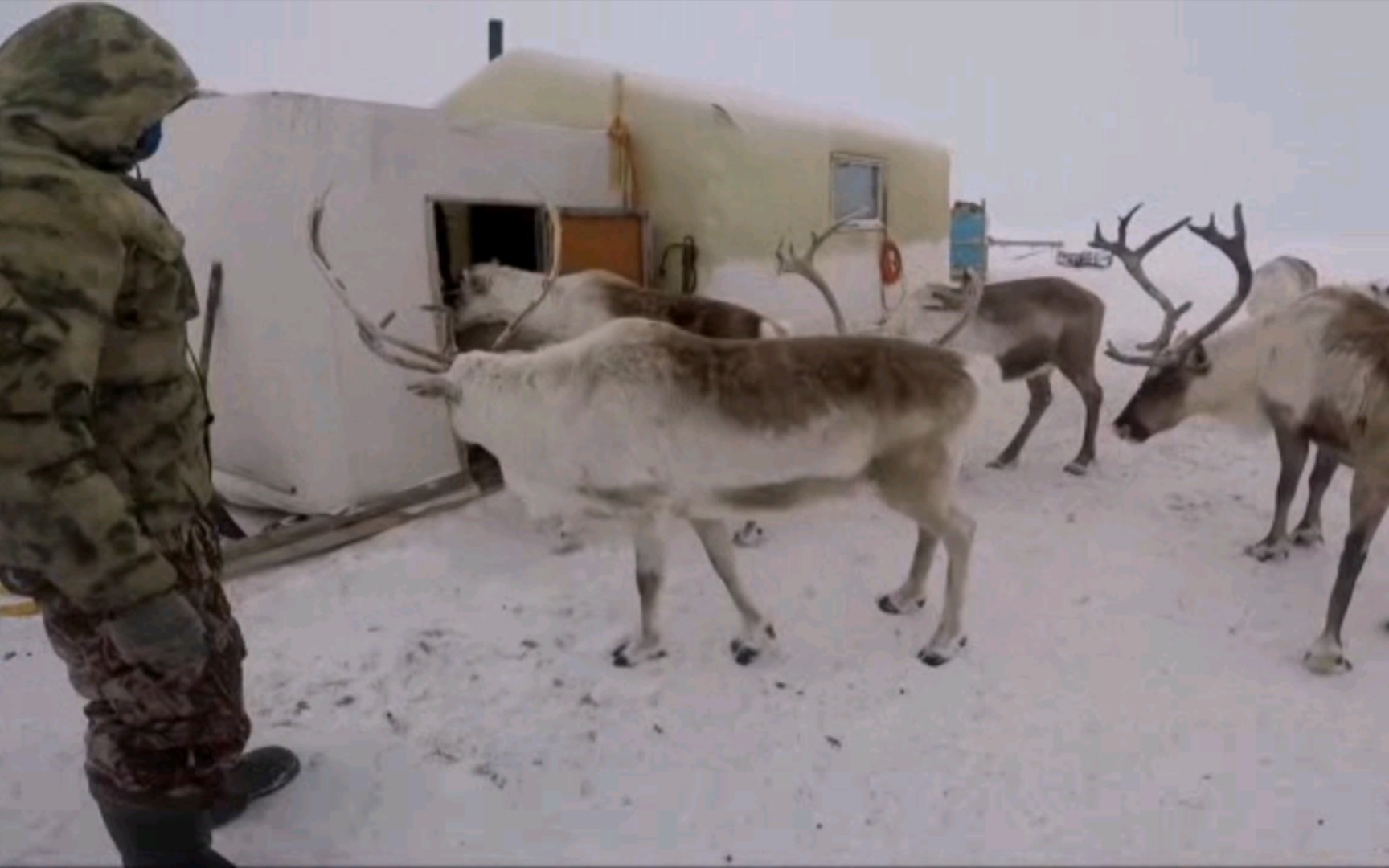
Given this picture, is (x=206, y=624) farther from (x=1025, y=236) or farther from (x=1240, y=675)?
(x=1025, y=236)

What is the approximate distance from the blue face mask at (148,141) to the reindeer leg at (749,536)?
10.8ft

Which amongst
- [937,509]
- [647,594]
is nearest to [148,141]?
[647,594]

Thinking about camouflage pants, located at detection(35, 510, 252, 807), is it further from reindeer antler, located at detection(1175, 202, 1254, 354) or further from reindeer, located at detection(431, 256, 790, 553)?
reindeer antler, located at detection(1175, 202, 1254, 354)

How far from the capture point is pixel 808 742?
3211mm

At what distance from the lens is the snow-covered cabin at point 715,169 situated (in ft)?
21.7

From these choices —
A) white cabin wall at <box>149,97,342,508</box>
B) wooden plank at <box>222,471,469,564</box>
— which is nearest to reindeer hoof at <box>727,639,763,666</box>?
wooden plank at <box>222,471,469,564</box>

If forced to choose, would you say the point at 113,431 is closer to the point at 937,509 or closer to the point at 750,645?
the point at 750,645

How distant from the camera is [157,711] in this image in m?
2.18

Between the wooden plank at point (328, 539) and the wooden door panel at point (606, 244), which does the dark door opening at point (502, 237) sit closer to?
the wooden door panel at point (606, 244)

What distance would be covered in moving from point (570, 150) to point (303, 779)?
4475 mm

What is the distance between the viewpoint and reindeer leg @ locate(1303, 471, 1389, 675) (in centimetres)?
381

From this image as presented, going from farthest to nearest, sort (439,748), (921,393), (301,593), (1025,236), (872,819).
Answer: (1025,236), (301,593), (921,393), (439,748), (872,819)

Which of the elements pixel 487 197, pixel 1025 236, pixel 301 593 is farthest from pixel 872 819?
pixel 1025 236

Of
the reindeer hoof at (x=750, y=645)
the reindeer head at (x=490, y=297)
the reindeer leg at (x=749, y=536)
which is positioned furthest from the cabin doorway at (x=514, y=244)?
the reindeer hoof at (x=750, y=645)
